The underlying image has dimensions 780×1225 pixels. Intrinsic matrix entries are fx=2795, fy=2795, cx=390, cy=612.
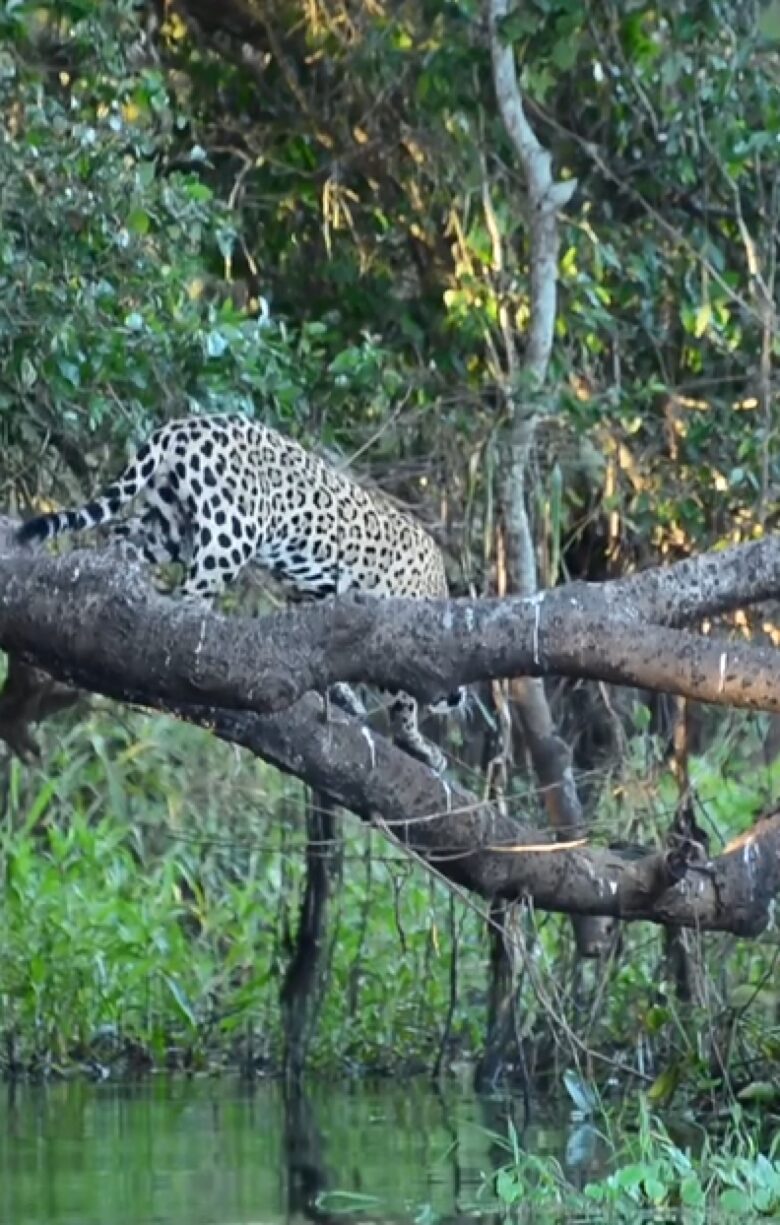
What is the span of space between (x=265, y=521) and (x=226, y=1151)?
2.21m

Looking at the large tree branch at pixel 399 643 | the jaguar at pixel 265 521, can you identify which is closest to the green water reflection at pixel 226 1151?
the jaguar at pixel 265 521

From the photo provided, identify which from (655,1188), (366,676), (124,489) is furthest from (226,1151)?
(366,676)

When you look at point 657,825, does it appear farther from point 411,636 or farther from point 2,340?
point 411,636

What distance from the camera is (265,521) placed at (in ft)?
32.3

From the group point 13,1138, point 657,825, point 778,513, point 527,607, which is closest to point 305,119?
point 778,513

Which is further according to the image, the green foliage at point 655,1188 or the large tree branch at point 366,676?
the green foliage at point 655,1188

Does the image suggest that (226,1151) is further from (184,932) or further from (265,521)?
(184,932)

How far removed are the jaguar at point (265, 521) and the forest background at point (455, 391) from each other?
0.78ft

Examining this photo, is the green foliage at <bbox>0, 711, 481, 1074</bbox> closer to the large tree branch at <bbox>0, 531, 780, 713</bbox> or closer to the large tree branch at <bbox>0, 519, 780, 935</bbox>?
the large tree branch at <bbox>0, 519, 780, 935</bbox>

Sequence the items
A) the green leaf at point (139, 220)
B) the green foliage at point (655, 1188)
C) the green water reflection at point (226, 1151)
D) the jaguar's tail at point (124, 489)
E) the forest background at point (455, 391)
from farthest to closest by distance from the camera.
A: the forest background at point (455, 391), the green leaf at point (139, 220), the jaguar's tail at point (124, 489), the green water reflection at point (226, 1151), the green foliage at point (655, 1188)

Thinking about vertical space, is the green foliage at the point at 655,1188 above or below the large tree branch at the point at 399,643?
below

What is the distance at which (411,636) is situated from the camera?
658 centimetres

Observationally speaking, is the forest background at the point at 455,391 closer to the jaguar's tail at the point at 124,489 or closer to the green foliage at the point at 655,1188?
the jaguar's tail at the point at 124,489

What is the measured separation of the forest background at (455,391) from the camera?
A: 395 inches
